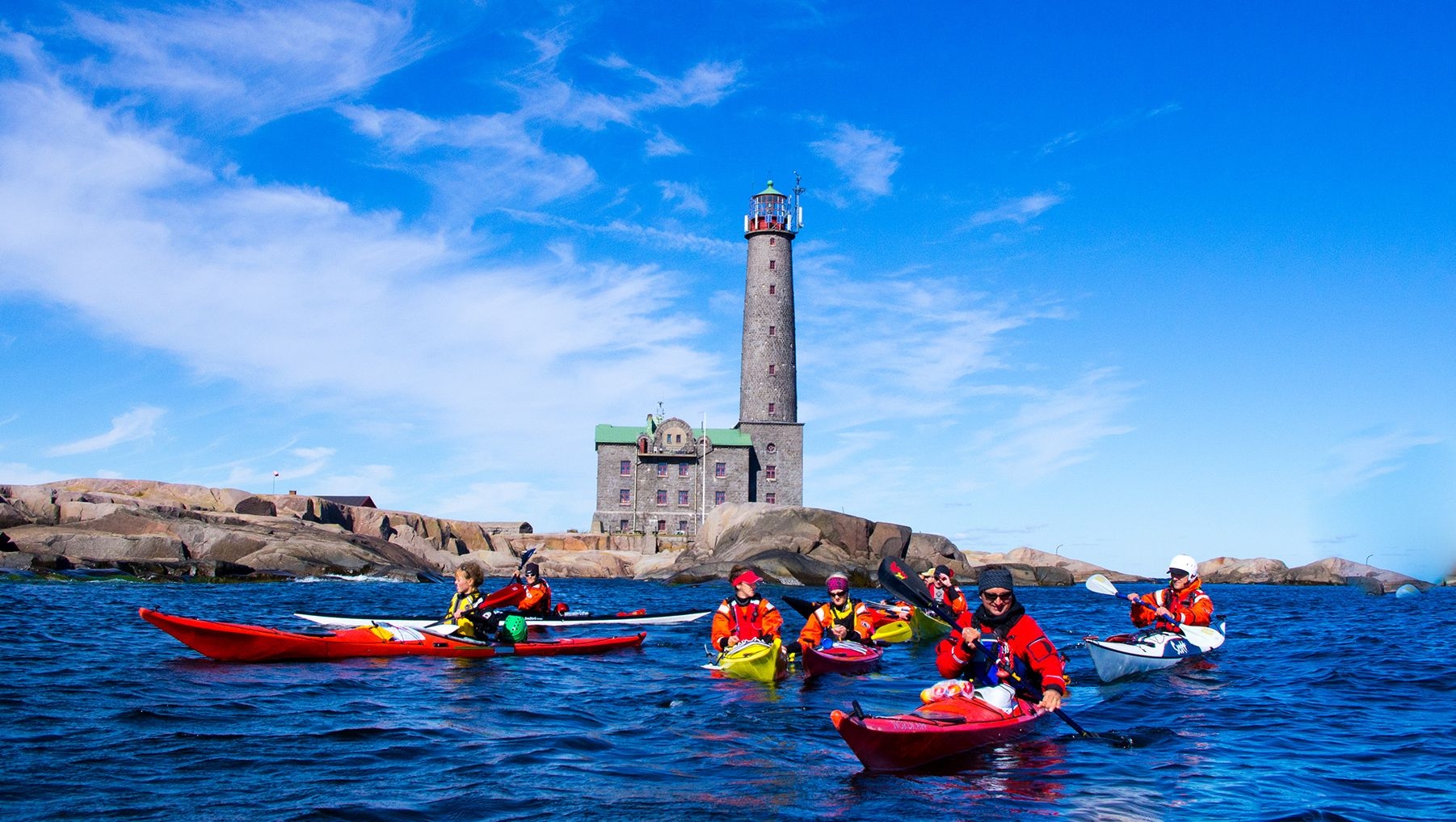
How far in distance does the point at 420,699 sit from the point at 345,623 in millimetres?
8047

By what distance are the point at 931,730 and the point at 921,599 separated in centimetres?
218

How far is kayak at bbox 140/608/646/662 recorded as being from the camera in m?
14.5

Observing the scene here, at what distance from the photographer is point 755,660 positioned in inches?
568

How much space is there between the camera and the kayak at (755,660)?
14.4 metres

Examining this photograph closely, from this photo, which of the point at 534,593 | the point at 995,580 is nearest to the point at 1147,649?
the point at 995,580

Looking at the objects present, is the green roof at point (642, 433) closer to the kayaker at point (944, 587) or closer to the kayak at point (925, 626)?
the kayak at point (925, 626)

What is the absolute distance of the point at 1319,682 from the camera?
15.7 m

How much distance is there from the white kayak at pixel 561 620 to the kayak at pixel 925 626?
4989 millimetres

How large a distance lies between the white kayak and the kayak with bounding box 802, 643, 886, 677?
594 cm

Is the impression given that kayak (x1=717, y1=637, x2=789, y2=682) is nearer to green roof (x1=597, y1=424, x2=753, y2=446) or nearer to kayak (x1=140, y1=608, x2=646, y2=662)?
kayak (x1=140, y1=608, x2=646, y2=662)

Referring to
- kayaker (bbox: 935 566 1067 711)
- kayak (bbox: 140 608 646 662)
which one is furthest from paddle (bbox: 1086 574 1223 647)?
kayak (bbox: 140 608 646 662)

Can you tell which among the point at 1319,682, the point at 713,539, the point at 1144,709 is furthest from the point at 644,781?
the point at 713,539

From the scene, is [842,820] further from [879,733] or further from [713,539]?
[713,539]

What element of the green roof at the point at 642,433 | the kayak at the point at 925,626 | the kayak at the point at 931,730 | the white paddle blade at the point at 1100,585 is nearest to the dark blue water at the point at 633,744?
the kayak at the point at 931,730
